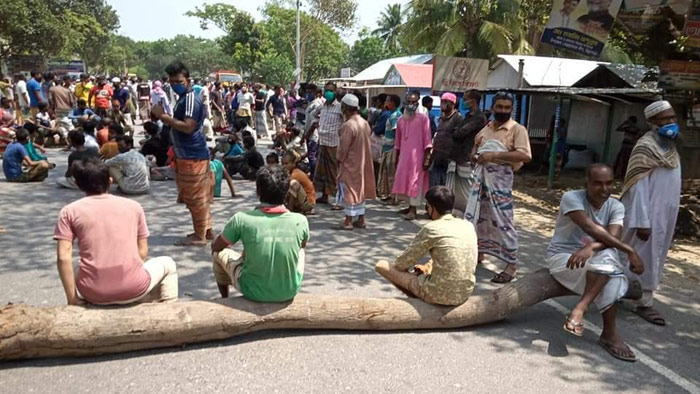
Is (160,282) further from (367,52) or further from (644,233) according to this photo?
(367,52)

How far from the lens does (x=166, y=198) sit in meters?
7.88

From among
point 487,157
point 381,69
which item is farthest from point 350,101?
point 381,69

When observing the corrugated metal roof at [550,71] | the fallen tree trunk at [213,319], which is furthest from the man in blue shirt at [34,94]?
the corrugated metal roof at [550,71]

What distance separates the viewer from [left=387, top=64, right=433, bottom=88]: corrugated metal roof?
880 inches

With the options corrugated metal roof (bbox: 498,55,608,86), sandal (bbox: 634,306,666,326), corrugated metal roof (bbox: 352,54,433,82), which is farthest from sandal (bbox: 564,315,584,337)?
corrugated metal roof (bbox: 352,54,433,82)

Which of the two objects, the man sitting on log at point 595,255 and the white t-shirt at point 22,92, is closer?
the man sitting on log at point 595,255

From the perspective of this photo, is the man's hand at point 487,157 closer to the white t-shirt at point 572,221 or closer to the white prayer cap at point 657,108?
the white t-shirt at point 572,221

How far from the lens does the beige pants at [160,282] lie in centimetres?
333

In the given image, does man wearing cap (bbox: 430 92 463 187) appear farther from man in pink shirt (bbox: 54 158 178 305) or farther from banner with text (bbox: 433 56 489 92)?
banner with text (bbox: 433 56 489 92)

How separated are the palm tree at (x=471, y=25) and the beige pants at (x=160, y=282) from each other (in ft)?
63.7

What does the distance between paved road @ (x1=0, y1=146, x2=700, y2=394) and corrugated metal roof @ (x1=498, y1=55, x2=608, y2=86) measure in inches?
518

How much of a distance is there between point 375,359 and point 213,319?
103 centimetres

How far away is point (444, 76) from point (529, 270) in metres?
8.84

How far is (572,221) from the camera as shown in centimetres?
387
